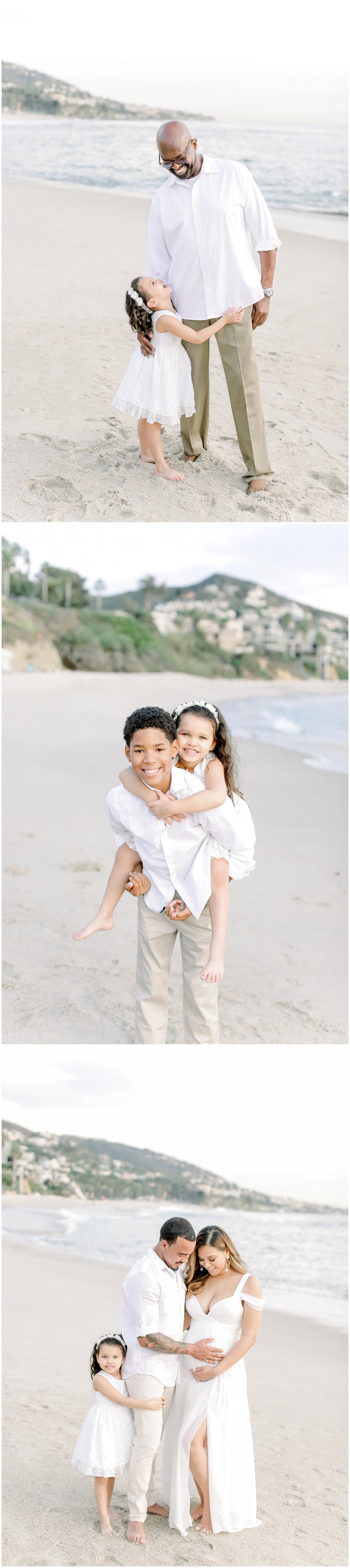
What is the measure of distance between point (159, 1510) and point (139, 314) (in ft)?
12.2

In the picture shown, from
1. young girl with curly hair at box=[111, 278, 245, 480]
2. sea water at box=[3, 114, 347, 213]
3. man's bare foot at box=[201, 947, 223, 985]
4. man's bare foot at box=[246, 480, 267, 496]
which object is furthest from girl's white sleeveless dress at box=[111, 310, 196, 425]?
sea water at box=[3, 114, 347, 213]

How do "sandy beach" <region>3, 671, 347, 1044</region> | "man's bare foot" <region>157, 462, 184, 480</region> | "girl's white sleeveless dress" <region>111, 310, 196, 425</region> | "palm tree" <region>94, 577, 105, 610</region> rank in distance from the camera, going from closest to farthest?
"girl's white sleeveless dress" <region>111, 310, 196, 425</region>, "man's bare foot" <region>157, 462, 184, 480</region>, "sandy beach" <region>3, 671, 347, 1044</region>, "palm tree" <region>94, 577, 105, 610</region>

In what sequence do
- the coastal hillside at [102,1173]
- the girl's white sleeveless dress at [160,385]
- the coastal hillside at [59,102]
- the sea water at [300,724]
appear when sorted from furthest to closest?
the sea water at [300,724] < the coastal hillside at [59,102] < the coastal hillside at [102,1173] < the girl's white sleeveless dress at [160,385]

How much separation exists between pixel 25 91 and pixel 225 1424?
10.7 meters

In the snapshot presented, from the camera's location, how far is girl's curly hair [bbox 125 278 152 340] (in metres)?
3.62

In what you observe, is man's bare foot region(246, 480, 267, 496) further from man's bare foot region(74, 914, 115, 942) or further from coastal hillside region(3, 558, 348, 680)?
coastal hillside region(3, 558, 348, 680)

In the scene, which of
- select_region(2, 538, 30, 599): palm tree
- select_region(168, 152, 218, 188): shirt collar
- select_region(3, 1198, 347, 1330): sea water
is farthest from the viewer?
select_region(2, 538, 30, 599): palm tree

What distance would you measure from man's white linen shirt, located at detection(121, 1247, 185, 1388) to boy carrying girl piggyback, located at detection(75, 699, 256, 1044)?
0.81 meters

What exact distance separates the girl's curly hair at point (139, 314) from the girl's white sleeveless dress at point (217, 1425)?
9.86 ft

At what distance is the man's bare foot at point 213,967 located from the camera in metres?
3.07

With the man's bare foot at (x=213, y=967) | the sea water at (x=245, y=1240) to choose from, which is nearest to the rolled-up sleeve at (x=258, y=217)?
the man's bare foot at (x=213, y=967)

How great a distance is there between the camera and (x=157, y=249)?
3713 mm

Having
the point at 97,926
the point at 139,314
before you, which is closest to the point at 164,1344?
the point at 97,926

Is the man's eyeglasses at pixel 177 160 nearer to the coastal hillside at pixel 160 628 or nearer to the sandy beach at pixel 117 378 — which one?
the sandy beach at pixel 117 378
